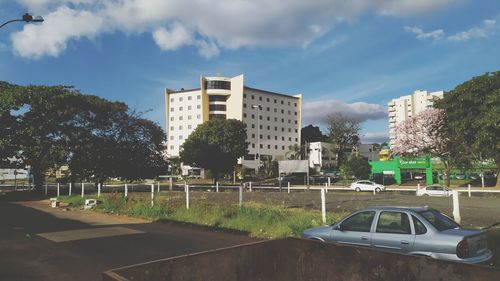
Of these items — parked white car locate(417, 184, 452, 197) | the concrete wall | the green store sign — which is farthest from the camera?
the green store sign

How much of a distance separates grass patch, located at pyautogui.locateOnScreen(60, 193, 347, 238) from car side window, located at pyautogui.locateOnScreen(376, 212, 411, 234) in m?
4.08

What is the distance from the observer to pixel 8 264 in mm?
10219

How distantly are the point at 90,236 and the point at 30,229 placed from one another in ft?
12.2

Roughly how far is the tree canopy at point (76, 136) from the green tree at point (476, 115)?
29954 millimetres

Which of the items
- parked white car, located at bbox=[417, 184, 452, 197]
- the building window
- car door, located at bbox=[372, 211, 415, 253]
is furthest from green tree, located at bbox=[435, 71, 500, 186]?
the building window

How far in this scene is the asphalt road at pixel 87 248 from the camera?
31.2ft

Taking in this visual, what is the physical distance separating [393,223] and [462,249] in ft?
4.58

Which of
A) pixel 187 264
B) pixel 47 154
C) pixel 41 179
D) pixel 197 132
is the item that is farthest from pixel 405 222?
pixel 197 132

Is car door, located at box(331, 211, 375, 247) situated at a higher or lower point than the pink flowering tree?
lower

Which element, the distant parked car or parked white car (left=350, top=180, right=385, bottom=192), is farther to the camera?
→ parked white car (left=350, top=180, right=385, bottom=192)

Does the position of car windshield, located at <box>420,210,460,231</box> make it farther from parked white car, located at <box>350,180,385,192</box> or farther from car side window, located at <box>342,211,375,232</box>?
parked white car, located at <box>350,180,385,192</box>

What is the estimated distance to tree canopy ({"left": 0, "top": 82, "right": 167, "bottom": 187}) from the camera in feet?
124

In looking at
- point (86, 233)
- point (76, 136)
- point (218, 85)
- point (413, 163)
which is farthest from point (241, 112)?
point (86, 233)

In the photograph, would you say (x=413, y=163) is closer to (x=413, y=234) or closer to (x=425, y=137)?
(x=425, y=137)
